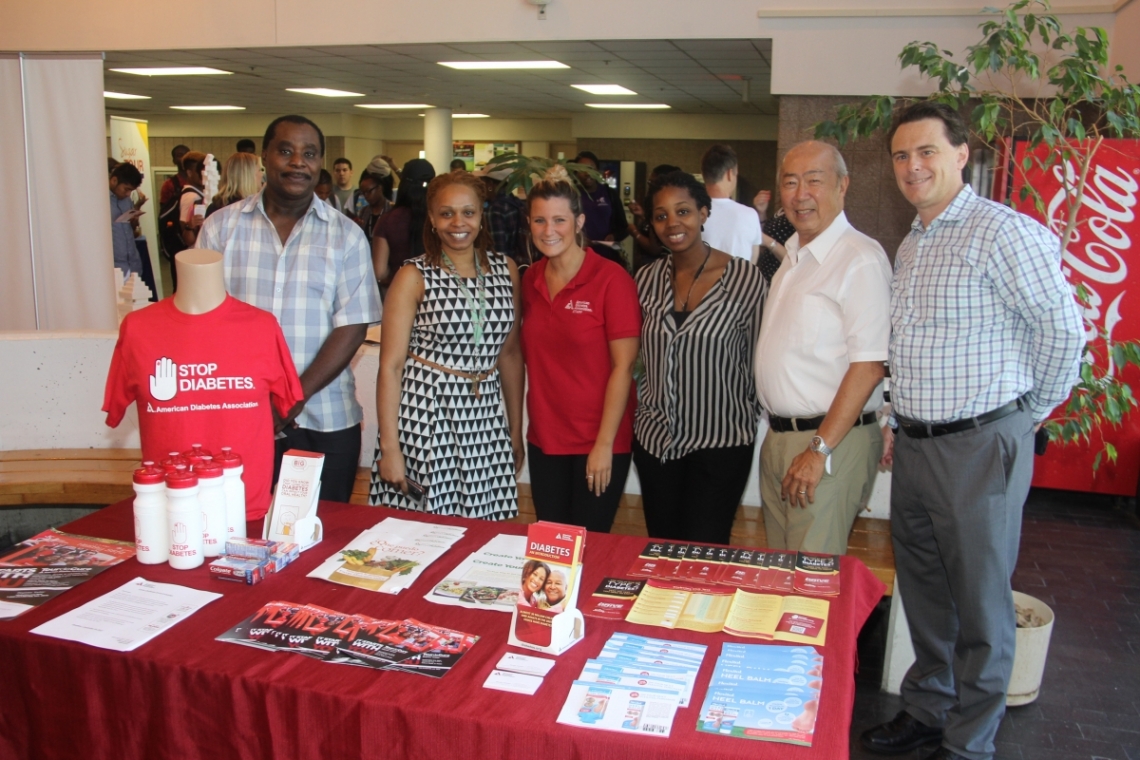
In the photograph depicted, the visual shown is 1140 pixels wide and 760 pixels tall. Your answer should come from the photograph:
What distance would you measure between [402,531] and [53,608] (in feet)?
2.54

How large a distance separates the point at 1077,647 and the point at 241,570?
10.3ft

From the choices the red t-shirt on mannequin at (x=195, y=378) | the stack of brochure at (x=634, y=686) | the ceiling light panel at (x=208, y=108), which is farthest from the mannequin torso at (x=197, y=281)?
the ceiling light panel at (x=208, y=108)

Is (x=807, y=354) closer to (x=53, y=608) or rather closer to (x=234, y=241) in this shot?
(x=234, y=241)

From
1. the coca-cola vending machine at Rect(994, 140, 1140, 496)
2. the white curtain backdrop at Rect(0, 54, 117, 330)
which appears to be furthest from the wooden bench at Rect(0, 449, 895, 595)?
the white curtain backdrop at Rect(0, 54, 117, 330)

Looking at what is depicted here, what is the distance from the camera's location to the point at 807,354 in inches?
99.0

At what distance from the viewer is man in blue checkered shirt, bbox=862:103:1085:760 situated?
7.41 feet

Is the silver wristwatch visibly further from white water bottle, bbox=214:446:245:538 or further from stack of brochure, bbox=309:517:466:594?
white water bottle, bbox=214:446:245:538

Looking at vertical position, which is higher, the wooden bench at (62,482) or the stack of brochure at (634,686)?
the stack of brochure at (634,686)

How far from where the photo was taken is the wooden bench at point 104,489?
11.7 ft

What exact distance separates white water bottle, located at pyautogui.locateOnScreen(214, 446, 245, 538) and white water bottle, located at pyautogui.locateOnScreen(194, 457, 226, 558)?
0.03m

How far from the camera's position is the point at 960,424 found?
235cm

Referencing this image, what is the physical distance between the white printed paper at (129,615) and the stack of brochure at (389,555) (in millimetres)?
271

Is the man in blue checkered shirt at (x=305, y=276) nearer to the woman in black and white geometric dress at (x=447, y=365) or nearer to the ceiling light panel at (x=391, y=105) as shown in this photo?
the woman in black and white geometric dress at (x=447, y=365)

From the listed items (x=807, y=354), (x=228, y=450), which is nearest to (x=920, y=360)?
(x=807, y=354)
